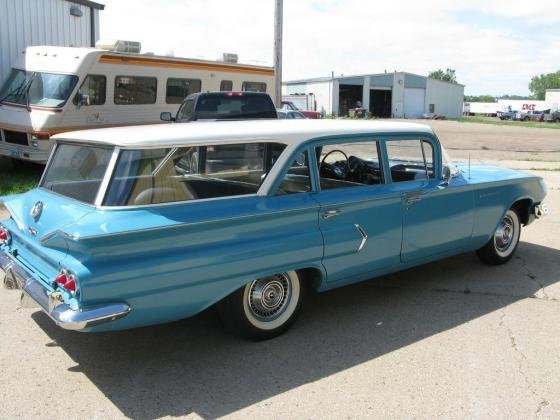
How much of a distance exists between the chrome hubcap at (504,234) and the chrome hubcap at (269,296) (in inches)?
110

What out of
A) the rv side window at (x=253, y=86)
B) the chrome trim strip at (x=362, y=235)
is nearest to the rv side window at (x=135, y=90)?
the rv side window at (x=253, y=86)

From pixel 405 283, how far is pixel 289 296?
1.74 m

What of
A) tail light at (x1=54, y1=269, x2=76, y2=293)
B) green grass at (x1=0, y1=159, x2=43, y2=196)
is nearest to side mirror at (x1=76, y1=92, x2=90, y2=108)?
green grass at (x1=0, y1=159, x2=43, y2=196)

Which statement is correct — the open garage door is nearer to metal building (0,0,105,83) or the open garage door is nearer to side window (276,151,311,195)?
metal building (0,0,105,83)

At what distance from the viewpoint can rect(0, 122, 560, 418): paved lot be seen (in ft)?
11.0

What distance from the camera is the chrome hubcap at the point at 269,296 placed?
159 inches

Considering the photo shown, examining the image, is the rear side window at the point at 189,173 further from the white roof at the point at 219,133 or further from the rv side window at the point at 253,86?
the rv side window at the point at 253,86

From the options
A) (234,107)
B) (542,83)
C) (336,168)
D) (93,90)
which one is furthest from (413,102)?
(542,83)

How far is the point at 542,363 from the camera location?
154 inches

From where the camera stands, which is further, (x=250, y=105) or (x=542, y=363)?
(x=250, y=105)

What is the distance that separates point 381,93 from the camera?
211ft

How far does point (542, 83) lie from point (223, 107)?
16702cm

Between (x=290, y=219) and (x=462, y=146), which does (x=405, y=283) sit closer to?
(x=290, y=219)

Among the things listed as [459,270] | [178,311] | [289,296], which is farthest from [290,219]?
[459,270]
